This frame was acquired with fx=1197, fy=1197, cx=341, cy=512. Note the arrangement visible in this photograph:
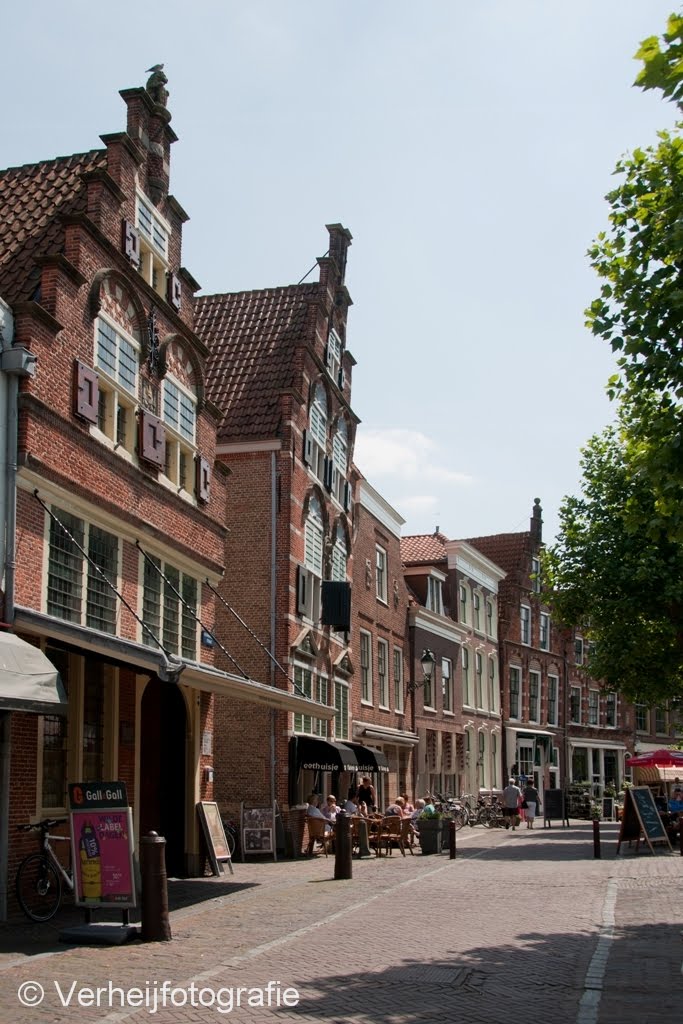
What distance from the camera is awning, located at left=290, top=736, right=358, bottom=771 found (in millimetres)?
27156

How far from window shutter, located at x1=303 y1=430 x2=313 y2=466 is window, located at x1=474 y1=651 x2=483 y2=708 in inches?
845

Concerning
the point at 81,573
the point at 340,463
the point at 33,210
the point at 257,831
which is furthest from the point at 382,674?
the point at 33,210

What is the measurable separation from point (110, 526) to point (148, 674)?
102 inches

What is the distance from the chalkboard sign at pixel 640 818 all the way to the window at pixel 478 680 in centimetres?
2367

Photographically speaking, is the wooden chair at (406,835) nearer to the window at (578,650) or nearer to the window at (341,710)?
the window at (341,710)

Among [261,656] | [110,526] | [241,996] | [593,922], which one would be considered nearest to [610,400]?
[593,922]

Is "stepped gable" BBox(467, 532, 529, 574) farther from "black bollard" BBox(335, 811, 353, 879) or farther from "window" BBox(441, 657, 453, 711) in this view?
"black bollard" BBox(335, 811, 353, 879)

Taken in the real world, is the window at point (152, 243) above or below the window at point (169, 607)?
above

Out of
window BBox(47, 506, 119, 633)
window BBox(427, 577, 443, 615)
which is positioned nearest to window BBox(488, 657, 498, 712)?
window BBox(427, 577, 443, 615)

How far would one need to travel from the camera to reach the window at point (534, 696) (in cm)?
5603

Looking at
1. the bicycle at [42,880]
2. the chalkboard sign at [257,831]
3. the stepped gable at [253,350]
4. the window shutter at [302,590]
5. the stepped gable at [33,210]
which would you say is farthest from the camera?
the stepped gable at [253,350]

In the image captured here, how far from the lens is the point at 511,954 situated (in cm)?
1138

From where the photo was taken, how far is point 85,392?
16844 millimetres

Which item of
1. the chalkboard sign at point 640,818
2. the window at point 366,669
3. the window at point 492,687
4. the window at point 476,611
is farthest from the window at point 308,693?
the window at point 492,687
